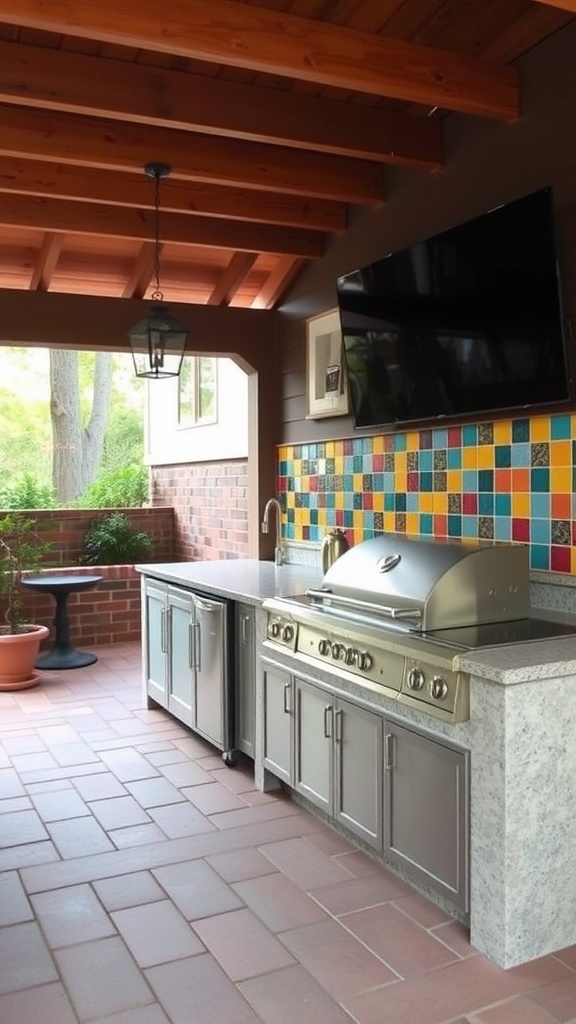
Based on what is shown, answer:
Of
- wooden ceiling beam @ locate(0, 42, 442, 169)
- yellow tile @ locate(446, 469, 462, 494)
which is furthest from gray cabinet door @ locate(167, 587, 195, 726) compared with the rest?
wooden ceiling beam @ locate(0, 42, 442, 169)

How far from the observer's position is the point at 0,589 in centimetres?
586

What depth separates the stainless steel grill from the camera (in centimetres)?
250

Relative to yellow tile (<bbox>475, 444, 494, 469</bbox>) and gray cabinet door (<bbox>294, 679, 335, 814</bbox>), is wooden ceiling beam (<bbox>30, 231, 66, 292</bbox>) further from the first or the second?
gray cabinet door (<bbox>294, 679, 335, 814</bbox>)

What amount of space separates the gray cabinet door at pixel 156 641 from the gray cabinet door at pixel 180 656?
0.25ft

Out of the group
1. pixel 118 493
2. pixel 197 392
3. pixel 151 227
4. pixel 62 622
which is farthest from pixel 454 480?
pixel 118 493

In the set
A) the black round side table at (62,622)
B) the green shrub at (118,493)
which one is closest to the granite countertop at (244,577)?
Answer: the black round side table at (62,622)

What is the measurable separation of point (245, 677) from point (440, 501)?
3.73 ft

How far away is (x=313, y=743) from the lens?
3.19m

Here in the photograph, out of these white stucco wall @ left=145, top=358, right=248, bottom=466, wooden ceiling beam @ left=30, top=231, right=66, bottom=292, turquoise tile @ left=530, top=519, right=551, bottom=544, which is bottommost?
turquoise tile @ left=530, top=519, right=551, bottom=544

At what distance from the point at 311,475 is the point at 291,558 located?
525 millimetres

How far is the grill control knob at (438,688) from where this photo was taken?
242cm

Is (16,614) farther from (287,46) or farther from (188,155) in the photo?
(287,46)

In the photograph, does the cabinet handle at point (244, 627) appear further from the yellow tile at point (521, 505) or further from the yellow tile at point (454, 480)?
the yellow tile at point (521, 505)

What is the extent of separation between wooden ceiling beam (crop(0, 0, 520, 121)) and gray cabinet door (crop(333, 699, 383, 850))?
7.04ft
